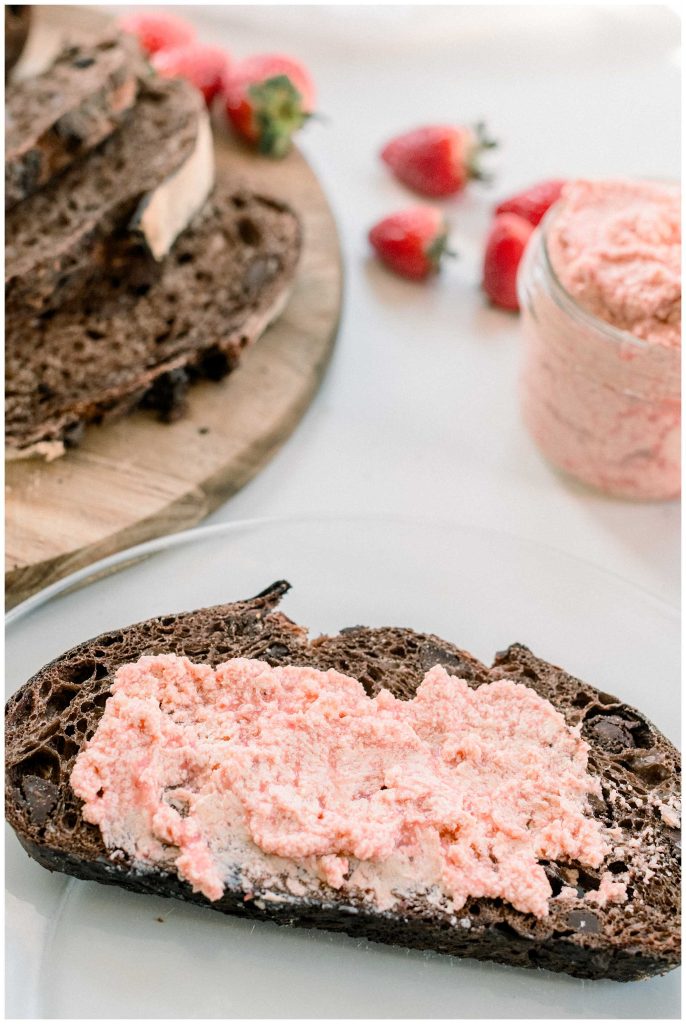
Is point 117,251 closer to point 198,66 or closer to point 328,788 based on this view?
point 198,66

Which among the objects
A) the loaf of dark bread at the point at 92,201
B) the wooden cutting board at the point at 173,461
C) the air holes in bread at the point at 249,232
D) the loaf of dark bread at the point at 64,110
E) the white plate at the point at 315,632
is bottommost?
the white plate at the point at 315,632

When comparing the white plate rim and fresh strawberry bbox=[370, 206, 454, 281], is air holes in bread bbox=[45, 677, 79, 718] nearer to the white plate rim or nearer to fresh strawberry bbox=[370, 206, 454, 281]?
the white plate rim

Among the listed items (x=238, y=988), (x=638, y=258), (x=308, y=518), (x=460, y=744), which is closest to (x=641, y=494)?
(x=638, y=258)

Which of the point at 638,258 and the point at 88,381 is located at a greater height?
the point at 638,258

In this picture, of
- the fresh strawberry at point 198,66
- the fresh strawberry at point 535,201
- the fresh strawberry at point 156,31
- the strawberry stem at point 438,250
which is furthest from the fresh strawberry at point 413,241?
the fresh strawberry at point 156,31

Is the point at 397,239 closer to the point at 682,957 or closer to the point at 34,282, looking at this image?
the point at 34,282

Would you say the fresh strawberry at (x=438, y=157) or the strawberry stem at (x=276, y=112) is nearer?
the strawberry stem at (x=276, y=112)

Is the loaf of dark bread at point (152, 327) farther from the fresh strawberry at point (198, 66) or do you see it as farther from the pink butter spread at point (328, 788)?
the pink butter spread at point (328, 788)
